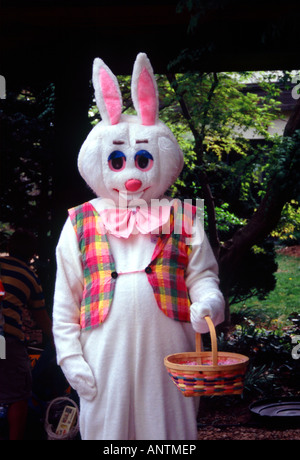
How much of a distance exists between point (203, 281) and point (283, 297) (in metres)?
6.12

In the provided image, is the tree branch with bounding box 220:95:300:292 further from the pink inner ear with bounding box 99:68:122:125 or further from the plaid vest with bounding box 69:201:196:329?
the pink inner ear with bounding box 99:68:122:125

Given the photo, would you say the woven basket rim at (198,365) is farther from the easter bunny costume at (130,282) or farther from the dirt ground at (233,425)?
the dirt ground at (233,425)

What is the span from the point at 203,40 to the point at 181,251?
6.42 ft

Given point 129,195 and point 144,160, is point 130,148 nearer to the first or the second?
point 144,160

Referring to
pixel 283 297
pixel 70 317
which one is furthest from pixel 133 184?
pixel 283 297

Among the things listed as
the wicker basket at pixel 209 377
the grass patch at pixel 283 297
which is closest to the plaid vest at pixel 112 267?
the wicker basket at pixel 209 377

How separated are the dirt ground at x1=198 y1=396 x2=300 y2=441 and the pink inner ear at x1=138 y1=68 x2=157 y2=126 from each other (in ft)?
9.22

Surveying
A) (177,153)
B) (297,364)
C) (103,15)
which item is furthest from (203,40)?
(297,364)

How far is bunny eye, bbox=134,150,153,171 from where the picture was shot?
323 cm

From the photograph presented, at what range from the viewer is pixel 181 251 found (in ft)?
10.7

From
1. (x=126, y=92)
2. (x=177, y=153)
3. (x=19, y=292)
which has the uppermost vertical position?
(x=126, y=92)

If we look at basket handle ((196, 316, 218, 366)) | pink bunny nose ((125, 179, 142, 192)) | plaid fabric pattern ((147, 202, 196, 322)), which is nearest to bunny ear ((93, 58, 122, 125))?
pink bunny nose ((125, 179, 142, 192))

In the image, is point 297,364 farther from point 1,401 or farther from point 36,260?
point 1,401

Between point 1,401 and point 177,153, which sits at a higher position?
point 177,153
